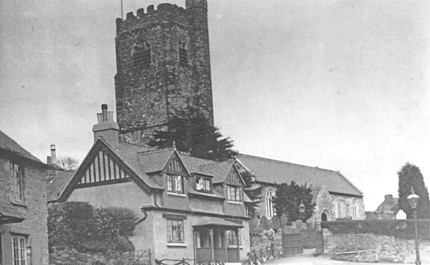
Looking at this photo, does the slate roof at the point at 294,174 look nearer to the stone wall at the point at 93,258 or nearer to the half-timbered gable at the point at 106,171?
the half-timbered gable at the point at 106,171

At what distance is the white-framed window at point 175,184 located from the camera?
41156 mm

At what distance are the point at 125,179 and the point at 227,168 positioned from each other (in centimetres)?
893

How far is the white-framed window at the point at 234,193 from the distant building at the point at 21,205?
59.6 feet

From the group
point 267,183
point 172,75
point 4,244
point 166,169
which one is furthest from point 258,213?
point 4,244

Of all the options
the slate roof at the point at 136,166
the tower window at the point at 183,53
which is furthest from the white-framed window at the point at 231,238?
the tower window at the point at 183,53

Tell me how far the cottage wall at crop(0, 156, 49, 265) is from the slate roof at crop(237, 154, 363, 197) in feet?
136

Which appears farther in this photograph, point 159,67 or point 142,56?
point 142,56

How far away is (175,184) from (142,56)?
1329 inches

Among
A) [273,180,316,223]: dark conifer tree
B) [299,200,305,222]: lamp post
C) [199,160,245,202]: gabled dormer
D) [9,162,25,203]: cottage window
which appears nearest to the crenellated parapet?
[273,180,316,223]: dark conifer tree

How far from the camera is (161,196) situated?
40188mm

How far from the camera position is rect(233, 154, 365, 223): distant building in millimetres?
71000

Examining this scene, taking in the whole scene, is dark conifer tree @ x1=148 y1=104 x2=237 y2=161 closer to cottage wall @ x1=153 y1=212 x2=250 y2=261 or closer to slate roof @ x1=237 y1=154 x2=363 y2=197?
slate roof @ x1=237 y1=154 x2=363 y2=197

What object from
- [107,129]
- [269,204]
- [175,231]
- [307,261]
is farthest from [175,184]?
[269,204]

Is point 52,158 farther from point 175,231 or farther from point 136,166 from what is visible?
point 175,231
